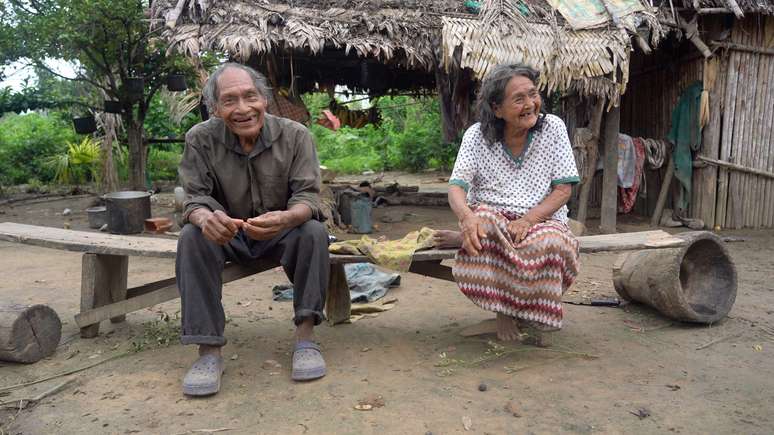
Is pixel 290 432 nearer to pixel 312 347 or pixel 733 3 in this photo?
pixel 312 347

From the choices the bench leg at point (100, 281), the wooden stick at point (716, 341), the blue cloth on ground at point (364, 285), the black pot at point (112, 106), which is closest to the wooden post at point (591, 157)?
the blue cloth on ground at point (364, 285)

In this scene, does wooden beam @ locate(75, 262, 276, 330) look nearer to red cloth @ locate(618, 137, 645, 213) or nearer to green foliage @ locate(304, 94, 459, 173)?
red cloth @ locate(618, 137, 645, 213)

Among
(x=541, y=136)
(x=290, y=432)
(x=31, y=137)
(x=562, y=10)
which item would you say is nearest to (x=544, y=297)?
(x=541, y=136)

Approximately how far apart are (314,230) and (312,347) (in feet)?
1.77

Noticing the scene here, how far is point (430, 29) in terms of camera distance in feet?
20.7

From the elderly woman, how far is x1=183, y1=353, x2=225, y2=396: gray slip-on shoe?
3.88 ft

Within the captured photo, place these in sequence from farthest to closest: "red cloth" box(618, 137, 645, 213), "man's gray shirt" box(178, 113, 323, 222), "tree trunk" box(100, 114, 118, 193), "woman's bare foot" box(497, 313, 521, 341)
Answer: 1. "tree trunk" box(100, 114, 118, 193)
2. "red cloth" box(618, 137, 645, 213)
3. "woman's bare foot" box(497, 313, 521, 341)
4. "man's gray shirt" box(178, 113, 323, 222)

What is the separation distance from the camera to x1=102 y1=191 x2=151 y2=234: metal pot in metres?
6.93

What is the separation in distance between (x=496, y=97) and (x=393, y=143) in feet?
50.4

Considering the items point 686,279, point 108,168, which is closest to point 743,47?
point 686,279

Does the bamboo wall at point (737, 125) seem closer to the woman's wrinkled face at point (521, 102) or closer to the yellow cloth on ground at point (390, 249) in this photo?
the woman's wrinkled face at point (521, 102)

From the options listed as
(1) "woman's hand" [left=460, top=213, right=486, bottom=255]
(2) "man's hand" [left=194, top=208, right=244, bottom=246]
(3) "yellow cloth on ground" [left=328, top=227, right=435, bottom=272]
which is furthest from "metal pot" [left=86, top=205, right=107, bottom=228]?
(1) "woman's hand" [left=460, top=213, right=486, bottom=255]

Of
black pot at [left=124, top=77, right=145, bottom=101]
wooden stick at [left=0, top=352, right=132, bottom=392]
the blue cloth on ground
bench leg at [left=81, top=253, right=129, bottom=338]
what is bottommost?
wooden stick at [left=0, top=352, right=132, bottom=392]

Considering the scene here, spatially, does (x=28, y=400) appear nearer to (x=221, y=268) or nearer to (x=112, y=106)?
(x=221, y=268)
